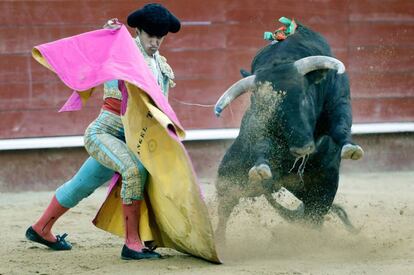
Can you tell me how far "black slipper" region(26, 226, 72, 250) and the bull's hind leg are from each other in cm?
71

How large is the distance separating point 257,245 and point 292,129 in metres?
0.59

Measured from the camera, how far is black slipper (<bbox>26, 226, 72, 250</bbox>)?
15.2ft

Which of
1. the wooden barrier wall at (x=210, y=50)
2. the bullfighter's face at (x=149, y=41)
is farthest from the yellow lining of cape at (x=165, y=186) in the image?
the wooden barrier wall at (x=210, y=50)

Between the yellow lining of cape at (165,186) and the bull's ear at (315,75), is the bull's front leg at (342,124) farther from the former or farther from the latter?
the yellow lining of cape at (165,186)

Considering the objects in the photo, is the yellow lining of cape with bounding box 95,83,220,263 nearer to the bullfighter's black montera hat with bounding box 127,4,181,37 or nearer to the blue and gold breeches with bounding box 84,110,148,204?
the blue and gold breeches with bounding box 84,110,148,204

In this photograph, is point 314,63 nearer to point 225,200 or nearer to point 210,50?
point 225,200

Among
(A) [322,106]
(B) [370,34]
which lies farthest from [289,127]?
(B) [370,34]

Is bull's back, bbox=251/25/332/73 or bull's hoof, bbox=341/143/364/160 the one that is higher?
bull's back, bbox=251/25/332/73

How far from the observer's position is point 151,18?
13.6 ft

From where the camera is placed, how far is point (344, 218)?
5094mm

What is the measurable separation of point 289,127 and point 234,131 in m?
2.81

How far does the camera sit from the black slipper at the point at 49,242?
4.62 m

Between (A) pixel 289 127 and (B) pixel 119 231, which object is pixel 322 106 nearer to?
(A) pixel 289 127

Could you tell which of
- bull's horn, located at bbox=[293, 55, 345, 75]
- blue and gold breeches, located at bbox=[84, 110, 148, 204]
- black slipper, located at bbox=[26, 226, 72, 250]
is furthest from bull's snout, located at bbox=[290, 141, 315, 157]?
black slipper, located at bbox=[26, 226, 72, 250]
